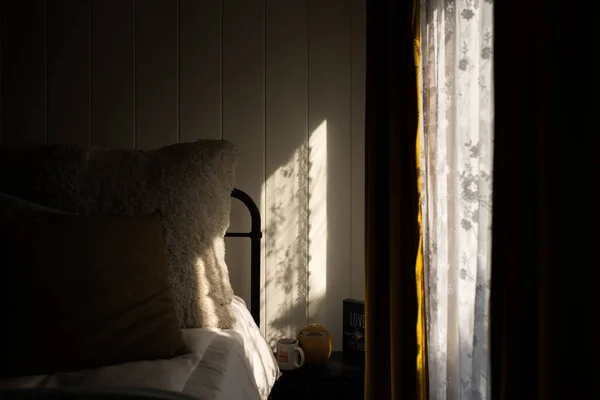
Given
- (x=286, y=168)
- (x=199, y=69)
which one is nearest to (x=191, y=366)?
(x=286, y=168)

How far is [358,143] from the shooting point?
209cm

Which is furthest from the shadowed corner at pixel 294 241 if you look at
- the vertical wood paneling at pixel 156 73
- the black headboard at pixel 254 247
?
the vertical wood paneling at pixel 156 73

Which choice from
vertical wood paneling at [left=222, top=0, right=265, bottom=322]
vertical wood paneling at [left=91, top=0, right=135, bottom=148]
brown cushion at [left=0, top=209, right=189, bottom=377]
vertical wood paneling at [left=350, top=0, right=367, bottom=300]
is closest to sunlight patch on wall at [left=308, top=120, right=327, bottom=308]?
vertical wood paneling at [left=350, top=0, right=367, bottom=300]

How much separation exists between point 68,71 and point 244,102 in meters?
0.80

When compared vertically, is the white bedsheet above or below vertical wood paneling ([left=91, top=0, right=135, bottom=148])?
below

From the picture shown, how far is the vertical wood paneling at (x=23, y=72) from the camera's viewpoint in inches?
81.0

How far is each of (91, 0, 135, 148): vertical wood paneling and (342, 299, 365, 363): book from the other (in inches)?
47.2

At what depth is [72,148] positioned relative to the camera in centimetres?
144

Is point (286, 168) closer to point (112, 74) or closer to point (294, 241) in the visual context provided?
point (294, 241)

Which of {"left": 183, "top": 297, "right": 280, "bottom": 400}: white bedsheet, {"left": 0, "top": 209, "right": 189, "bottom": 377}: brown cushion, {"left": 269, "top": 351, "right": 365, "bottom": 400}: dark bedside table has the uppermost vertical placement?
{"left": 0, "top": 209, "right": 189, "bottom": 377}: brown cushion

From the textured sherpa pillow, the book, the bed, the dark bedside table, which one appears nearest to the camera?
the bed

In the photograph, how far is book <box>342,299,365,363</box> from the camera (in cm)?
188

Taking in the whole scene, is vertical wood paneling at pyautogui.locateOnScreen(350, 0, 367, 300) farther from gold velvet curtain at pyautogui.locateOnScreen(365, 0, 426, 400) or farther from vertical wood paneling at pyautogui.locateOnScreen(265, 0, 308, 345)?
gold velvet curtain at pyautogui.locateOnScreen(365, 0, 426, 400)

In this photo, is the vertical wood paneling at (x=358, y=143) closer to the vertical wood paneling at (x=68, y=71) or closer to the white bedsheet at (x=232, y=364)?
the white bedsheet at (x=232, y=364)
